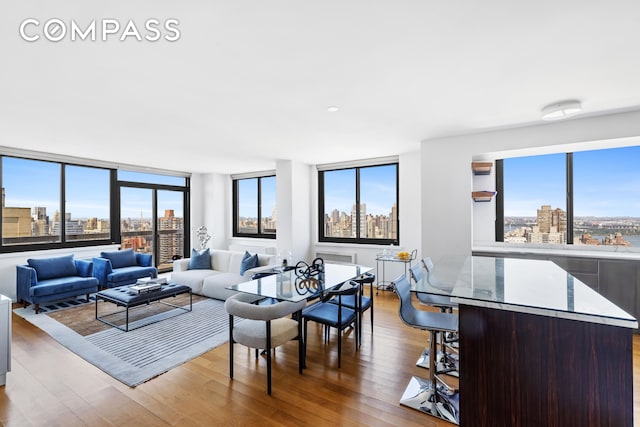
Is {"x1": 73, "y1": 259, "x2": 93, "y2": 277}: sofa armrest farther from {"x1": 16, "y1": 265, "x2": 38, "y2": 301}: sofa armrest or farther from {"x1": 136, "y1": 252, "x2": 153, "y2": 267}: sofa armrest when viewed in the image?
{"x1": 136, "y1": 252, "x2": 153, "y2": 267}: sofa armrest

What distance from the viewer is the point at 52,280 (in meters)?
4.47

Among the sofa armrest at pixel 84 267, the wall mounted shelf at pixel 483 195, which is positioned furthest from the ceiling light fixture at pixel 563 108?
the sofa armrest at pixel 84 267

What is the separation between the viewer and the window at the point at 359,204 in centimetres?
566

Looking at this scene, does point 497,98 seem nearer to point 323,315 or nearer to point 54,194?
point 323,315

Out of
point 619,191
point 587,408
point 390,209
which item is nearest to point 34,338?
point 587,408

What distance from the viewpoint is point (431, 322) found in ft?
7.00

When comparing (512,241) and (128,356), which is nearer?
(128,356)

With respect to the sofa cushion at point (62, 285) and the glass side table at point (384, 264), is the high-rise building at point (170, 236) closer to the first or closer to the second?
the sofa cushion at point (62, 285)

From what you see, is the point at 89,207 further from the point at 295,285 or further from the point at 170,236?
the point at 295,285

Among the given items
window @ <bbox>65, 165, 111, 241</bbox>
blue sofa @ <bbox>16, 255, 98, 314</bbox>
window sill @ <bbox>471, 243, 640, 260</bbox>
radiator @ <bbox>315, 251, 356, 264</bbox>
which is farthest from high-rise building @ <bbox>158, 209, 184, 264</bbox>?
window sill @ <bbox>471, 243, 640, 260</bbox>

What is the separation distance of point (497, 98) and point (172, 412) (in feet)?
12.6

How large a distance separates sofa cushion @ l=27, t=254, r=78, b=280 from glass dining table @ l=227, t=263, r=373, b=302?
12.3ft

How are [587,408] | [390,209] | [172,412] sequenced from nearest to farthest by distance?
1. [587,408]
2. [172,412]
3. [390,209]

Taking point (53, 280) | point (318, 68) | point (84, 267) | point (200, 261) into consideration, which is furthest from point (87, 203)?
point (318, 68)
